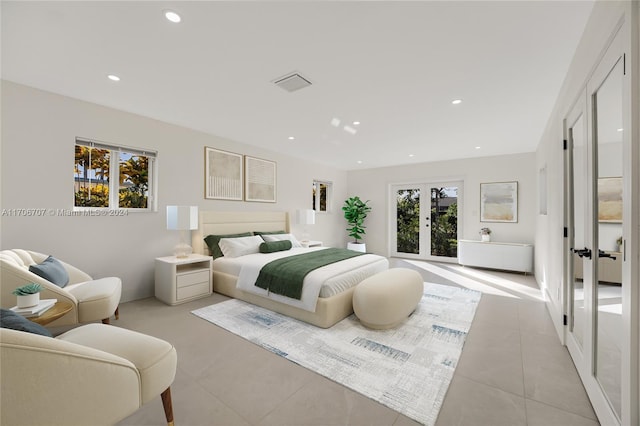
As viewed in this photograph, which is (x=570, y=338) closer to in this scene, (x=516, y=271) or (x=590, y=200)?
(x=590, y=200)

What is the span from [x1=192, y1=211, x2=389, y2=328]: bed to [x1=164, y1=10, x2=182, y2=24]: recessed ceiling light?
2579mm

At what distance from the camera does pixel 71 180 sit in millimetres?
3098

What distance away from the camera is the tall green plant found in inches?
285

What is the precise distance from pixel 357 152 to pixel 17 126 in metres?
4.83

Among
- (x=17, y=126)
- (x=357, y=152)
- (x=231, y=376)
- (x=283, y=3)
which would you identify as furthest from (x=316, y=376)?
(x=357, y=152)

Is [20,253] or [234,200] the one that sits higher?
[234,200]

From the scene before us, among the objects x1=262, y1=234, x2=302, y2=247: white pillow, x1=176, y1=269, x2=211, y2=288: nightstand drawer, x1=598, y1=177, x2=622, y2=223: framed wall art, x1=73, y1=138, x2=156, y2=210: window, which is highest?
x1=73, y1=138, x2=156, y2=210: window

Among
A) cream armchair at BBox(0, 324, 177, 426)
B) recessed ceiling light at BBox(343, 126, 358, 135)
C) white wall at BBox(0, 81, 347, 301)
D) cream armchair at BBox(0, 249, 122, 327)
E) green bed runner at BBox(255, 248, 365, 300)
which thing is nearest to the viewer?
cream armchair at BBox(0, 324, 177, 426)

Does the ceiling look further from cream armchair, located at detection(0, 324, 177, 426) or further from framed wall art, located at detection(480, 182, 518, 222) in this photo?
framed wall art, located at detection(480, 182, 518, 222)

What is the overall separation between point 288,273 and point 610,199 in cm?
266

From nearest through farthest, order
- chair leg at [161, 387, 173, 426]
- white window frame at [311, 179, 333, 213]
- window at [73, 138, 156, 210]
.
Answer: chair leg at [161, 387, 173, 426]
window at [73, 138, 156, 210]
white window frame at [311, 179, 333, 213]

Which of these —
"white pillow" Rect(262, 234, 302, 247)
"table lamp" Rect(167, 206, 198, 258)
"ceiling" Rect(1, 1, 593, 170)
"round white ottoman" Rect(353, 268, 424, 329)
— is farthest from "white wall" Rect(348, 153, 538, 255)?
"table lamp" Rect(167, 206, 198, 258)

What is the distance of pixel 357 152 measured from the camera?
557cm

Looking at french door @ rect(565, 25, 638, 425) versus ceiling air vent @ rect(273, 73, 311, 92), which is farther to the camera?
ceiling air vent @ rect(273, 73, 311, 92)
